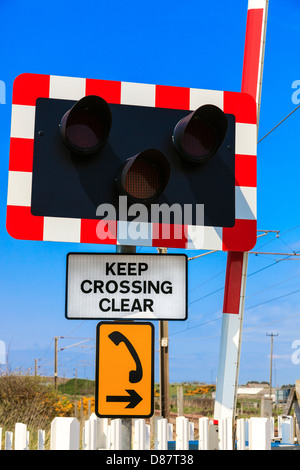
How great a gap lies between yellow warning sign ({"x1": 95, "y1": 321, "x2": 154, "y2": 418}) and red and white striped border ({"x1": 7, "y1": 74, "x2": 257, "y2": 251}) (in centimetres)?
53

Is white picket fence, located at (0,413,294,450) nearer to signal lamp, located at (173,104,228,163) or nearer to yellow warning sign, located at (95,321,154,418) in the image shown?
yellow warning sign, located at (95,321,154,418)

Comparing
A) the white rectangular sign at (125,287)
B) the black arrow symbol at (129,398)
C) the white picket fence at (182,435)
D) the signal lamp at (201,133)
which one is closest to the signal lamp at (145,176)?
the signal lamp at (201,133)

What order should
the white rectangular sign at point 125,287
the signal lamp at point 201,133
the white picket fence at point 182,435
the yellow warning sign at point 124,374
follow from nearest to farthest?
the yellow warning sign at point 124,374, the white rectangular sign at point 125,287, the signal lamp at point 201,133, the white picket fence at point 182,435

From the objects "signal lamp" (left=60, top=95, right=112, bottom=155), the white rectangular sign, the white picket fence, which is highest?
"signal lamp" (left=60, top=95, right=112, bottom=155)

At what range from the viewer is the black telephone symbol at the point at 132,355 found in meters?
2.97

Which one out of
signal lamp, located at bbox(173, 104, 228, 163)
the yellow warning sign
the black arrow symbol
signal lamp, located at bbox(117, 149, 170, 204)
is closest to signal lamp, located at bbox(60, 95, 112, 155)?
signal lamp, located at bbox(117, 149, 170, 204)

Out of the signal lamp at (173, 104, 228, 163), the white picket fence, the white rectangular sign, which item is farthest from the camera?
the white picket fence

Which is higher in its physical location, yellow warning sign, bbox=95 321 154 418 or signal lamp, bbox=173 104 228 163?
signal lamp, bbox=173 104 228 163

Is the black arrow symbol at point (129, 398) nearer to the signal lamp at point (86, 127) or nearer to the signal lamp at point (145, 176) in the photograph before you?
the signal lamp at point (145, 176)

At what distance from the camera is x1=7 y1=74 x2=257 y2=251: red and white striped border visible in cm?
324

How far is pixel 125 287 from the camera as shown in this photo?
3.08m

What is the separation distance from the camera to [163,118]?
133 inches

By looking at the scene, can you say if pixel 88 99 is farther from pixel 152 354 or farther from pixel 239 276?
pixel 239 276

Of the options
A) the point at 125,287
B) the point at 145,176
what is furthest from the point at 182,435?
the point at 145,176
